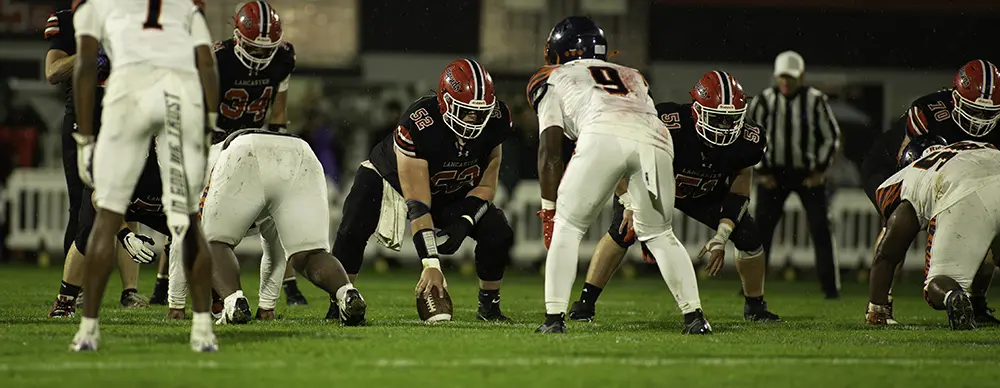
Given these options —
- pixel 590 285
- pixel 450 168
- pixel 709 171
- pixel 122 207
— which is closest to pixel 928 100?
pixel 709 171

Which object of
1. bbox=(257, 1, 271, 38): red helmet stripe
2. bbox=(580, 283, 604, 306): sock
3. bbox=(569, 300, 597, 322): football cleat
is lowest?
bbox=(569, 300, 597, 322): football cleat

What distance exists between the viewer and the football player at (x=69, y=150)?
787cm

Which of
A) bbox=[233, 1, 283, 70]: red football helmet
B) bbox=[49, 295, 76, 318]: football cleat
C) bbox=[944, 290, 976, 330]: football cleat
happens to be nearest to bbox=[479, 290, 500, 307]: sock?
bbox=[233, 1, 283, 70]: red football helmet

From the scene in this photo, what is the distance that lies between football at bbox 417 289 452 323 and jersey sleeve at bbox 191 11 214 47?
2471 millimetres

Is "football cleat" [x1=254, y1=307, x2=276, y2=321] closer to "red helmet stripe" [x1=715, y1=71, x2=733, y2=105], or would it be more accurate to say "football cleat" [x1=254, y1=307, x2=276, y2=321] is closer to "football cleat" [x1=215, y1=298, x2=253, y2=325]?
"football cleat" [x1=215, y1=298, x2=253, y2=325]

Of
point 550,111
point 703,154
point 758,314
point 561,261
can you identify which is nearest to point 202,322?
point 561,261

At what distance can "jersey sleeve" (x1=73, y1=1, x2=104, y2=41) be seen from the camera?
585 centimetres

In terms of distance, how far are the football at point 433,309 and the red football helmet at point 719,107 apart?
6.18 ft

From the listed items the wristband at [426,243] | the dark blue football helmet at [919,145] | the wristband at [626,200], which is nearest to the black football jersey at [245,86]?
the wristband at [426,243]

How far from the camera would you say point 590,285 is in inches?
337

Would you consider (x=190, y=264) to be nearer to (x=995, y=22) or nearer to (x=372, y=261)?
(x=372, y=261)

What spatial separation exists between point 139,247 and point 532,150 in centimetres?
780

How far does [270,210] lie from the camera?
7359mm

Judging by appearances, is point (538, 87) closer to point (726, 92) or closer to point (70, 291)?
point (726, 92)
